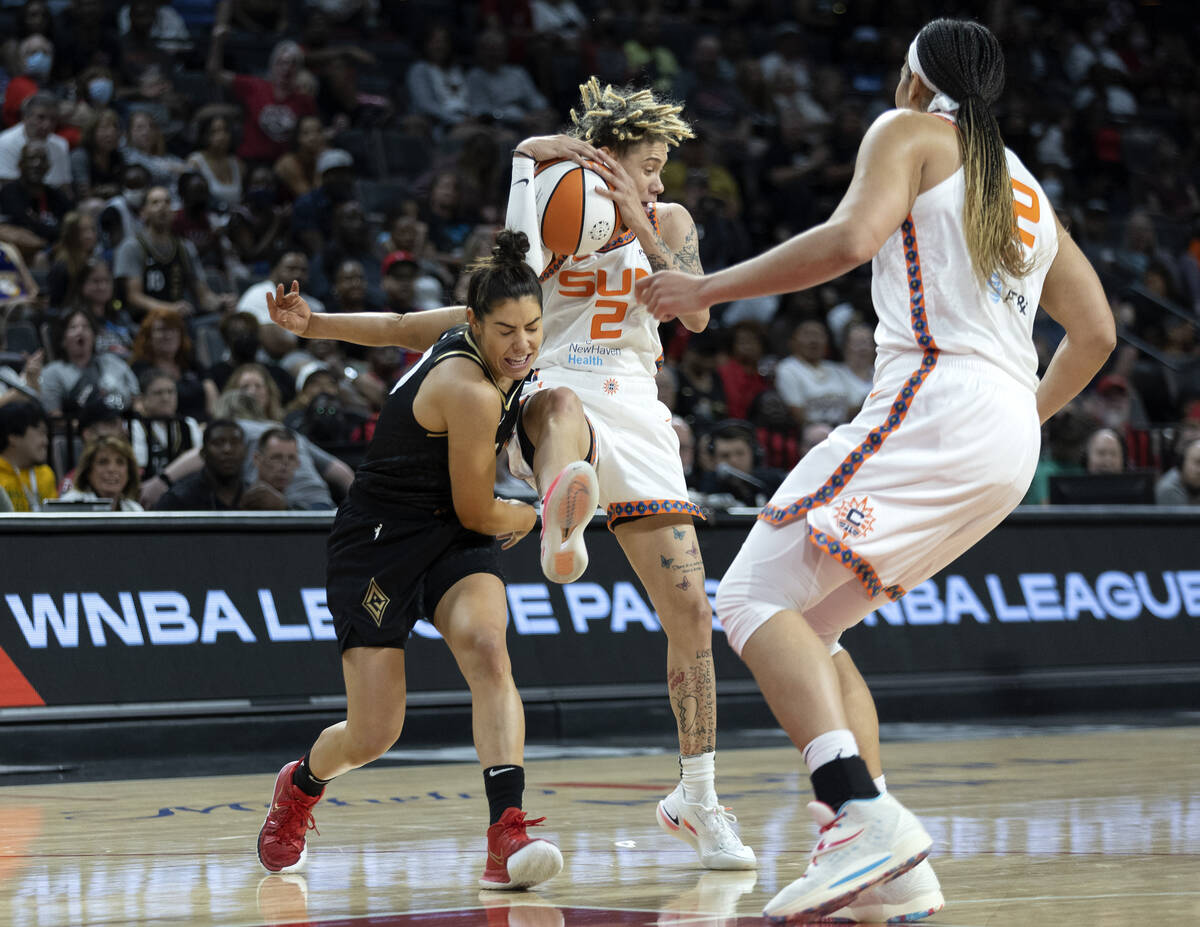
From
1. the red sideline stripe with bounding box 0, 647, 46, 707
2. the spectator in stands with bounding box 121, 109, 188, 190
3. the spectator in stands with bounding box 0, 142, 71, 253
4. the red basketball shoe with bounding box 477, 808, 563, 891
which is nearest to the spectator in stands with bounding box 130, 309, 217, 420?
the spectator in stands with bounding box 0, 142, 71, 253

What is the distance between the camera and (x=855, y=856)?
10.7ft

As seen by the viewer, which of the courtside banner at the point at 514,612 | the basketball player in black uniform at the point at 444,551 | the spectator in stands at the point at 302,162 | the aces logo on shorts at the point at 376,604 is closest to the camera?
the basketball player in black uniform at the point at 444,551

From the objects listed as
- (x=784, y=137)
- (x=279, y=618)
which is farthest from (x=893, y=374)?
(x=784, y=137)

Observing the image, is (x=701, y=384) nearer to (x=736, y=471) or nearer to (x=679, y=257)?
(x=736, y=471)

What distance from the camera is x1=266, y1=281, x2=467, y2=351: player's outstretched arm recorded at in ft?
15.5

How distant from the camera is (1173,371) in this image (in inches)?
566

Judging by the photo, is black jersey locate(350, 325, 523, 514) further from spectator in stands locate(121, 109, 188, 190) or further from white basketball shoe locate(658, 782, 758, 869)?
spectator in stands locate(121, 109, 188, 190)

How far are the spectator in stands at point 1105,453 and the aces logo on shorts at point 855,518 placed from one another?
26.1 ft

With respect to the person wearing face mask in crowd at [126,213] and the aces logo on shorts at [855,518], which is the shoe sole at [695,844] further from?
the person wearing face mask in crowd at [126,213]

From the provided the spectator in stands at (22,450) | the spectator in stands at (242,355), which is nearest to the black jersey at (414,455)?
the spectator in stands at (22,450)

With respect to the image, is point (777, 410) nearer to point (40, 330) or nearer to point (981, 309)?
point (40, 330)

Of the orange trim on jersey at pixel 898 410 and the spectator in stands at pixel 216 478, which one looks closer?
the orange trim on jersey at pixel 898 410

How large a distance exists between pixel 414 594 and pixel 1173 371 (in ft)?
37.8

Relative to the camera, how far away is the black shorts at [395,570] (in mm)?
4293
